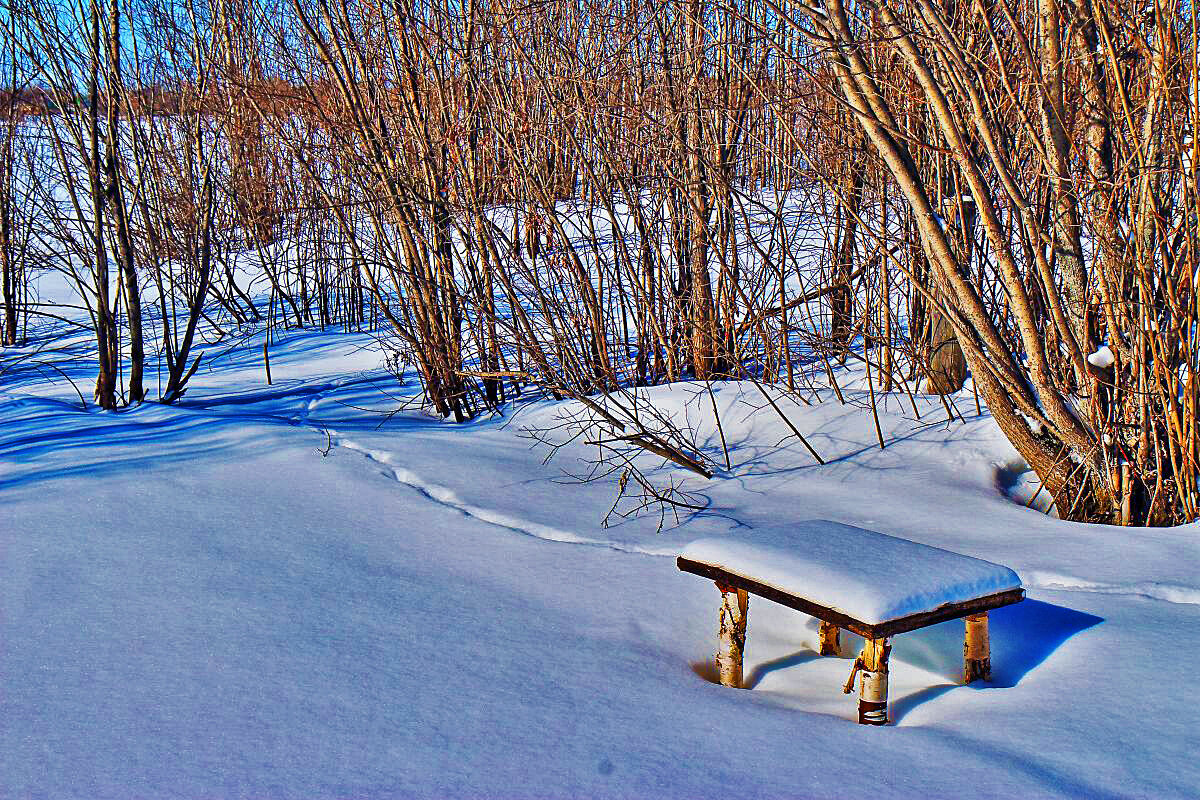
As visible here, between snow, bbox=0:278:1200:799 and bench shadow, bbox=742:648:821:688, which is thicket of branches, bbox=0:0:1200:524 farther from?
bench shadow, bbox=742:648:821:688

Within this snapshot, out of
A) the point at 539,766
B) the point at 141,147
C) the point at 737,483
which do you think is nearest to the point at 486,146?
the point at 737,483

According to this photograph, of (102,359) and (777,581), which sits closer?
(777,581)

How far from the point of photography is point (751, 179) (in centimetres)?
432

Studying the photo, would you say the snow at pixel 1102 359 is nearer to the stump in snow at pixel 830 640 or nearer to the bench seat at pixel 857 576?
the bench seat at pixel 857 576

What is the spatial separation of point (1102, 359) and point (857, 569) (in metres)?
1.58

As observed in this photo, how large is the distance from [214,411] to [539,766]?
3944 millimetres

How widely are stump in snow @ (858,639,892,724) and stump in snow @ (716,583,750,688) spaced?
0.97 feet

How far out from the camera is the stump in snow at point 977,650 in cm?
218

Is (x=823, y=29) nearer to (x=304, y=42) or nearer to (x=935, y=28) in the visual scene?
(x=935, y=28)

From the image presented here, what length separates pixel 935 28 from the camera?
2902 mm

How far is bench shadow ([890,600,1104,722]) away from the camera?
2.24 m

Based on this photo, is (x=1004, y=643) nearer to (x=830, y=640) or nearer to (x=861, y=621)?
(x=830, y=640)

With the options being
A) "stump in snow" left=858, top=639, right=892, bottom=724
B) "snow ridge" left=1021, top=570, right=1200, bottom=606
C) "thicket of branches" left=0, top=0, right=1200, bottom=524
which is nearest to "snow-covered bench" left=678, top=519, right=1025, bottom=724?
"stump in snow" left=858, top=639, right=892, bottom=724

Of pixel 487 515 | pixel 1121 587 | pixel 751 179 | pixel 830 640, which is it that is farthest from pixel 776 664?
pixel 751 179
